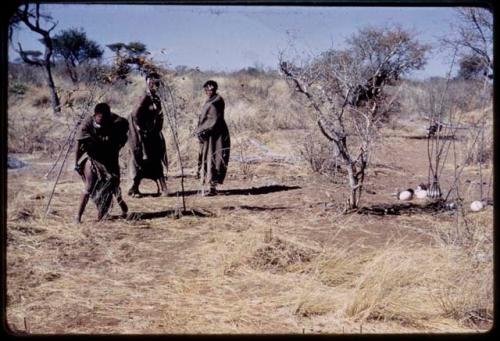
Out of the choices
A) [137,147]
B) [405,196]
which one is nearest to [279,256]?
[405,196]

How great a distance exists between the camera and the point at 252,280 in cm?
536

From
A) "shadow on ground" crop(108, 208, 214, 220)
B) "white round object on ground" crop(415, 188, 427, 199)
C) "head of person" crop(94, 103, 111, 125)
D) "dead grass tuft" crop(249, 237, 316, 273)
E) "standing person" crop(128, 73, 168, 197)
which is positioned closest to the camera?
"dead grass tuft" crop(249, 237, 316, 273)

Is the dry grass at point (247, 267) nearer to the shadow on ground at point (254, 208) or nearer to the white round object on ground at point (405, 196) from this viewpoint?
the shadow on ground at point (254, 208)

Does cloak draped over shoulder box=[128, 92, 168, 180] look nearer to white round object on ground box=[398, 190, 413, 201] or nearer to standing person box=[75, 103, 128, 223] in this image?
standing person box=[75, 103, 128, 223]

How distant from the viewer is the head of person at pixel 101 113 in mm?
6852

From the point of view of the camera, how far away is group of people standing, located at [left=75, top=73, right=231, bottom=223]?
23.0ft

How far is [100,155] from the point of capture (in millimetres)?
7133

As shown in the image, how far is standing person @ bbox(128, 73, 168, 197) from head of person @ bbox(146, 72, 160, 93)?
28 cm

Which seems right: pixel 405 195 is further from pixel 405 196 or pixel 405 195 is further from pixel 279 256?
pixel 279 256

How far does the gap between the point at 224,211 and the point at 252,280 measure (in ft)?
8.93

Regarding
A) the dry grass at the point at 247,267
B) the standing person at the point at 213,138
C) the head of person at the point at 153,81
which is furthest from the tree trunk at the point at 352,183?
the head of person at the point at 153,81

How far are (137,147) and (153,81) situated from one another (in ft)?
4.37

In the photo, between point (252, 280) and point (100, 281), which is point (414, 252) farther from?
point (100, 281)

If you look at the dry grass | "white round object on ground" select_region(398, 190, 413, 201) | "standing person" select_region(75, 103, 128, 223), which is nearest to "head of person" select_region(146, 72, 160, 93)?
"standing person" select_region(75, 103, 128, 223)
